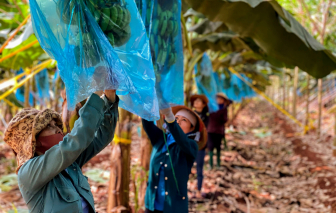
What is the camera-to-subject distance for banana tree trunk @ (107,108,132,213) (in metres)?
2.66

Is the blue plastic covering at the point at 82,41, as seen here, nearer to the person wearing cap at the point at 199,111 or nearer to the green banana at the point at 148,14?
the green banana at the point at 148,14

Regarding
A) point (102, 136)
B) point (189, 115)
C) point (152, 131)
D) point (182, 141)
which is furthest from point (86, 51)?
point (189, 115)

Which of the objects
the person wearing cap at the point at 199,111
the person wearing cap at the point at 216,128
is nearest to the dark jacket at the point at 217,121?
the person wearing cap at the point at 216,128

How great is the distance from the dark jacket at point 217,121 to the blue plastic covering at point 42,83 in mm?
4022

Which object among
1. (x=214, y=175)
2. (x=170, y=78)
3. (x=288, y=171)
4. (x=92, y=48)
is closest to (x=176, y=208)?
(x=170, y=78)

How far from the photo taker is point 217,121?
5.47 m

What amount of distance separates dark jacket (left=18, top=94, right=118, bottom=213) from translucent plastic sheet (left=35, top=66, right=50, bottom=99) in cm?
601

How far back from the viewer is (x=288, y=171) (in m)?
5.80

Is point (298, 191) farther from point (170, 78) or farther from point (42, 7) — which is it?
point (42, 7)

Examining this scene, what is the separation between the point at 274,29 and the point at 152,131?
5.71 ft

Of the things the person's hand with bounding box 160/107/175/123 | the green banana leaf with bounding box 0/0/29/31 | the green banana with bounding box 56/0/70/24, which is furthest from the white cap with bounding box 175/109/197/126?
the green banana leaf with bounding box 0/0/29/31

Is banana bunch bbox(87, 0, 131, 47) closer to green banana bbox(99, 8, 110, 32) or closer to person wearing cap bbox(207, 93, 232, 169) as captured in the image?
green banana bbox(99, 8, 110, 32)

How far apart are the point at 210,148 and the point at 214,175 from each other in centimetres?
50

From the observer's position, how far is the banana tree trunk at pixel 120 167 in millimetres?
2656
